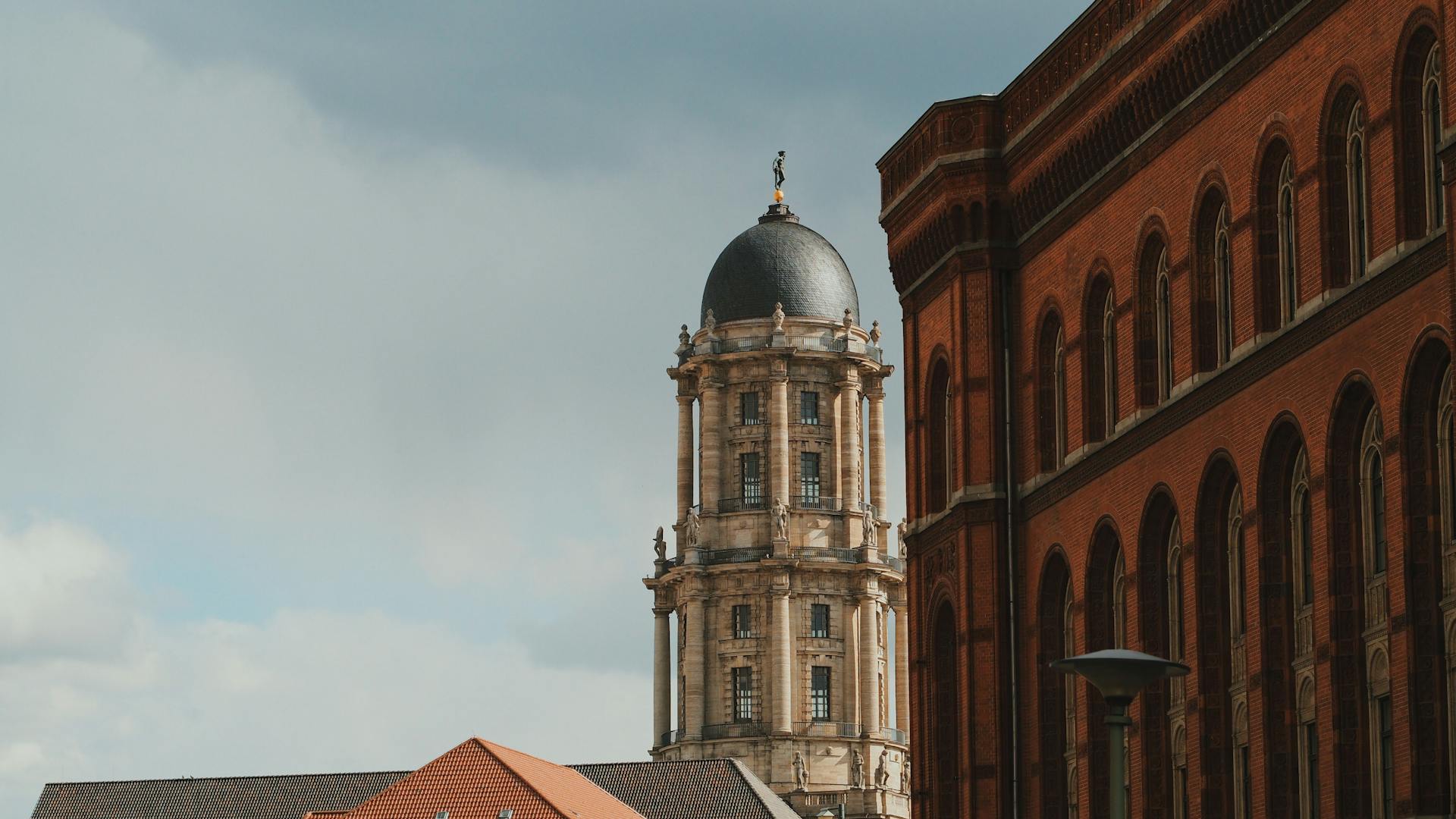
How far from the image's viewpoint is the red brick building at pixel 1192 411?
38375 millimetres

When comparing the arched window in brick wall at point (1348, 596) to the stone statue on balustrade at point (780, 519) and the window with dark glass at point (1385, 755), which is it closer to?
the window with dark glass at point (1385, 755)

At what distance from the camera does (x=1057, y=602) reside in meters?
51.3

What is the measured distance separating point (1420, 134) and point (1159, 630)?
1073 centimetres

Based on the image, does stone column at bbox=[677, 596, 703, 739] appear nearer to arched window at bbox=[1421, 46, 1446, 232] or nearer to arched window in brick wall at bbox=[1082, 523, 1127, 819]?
arched window in brick wall at bbox=[1082, 523, 1127, 819]

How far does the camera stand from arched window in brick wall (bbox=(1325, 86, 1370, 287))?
132 feet

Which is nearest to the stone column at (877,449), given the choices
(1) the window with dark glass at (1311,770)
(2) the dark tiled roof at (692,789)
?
(2) the dark tiled roof at (692,789)

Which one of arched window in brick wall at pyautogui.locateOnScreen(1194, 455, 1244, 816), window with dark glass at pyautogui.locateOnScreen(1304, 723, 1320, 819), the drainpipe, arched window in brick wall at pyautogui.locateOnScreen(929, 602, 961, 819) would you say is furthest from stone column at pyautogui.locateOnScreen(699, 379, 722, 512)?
window with dark glass at pyautogui.locateOnScreen(1304, 723, 1320, 819)

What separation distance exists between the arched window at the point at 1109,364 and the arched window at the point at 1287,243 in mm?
5981

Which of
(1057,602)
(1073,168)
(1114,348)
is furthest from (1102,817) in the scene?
(1073,168)

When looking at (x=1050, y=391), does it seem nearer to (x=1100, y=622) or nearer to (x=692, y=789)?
(x=1100, y=622)

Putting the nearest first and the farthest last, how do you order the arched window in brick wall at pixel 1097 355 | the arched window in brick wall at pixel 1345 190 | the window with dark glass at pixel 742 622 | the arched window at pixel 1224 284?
1. the arched window in brick wall at pixel 1345 190
2. the arched window at pixel 1224 284
3. the arched window in brick wall at pixel 1097 355
4. the window with dark glass at pixel 742 622

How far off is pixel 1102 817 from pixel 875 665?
95003 mm

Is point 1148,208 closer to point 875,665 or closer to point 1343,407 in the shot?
point 1343,407

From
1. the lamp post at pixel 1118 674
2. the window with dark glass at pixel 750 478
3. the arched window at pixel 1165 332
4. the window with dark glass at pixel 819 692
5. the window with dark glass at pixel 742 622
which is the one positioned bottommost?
the lamp post at pixel 1118 674
